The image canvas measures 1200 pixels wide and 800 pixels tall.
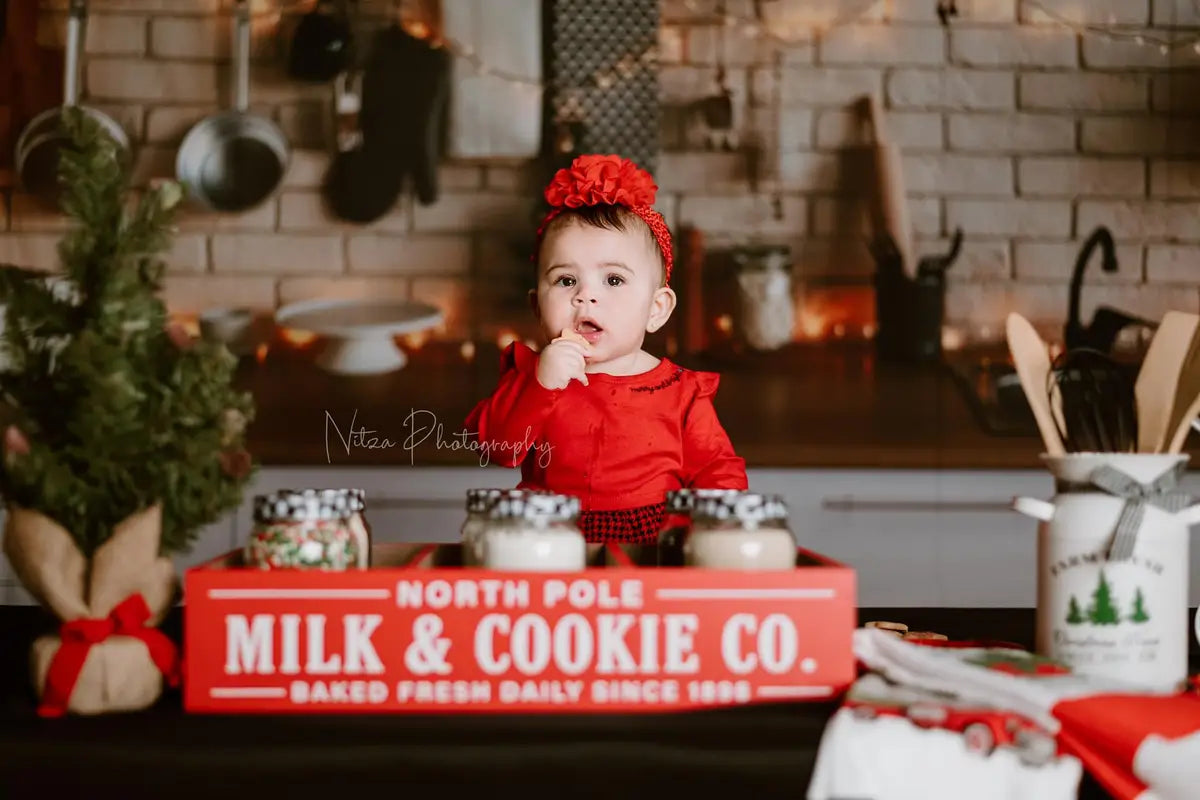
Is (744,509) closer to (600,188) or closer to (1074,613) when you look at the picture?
(1074,613)

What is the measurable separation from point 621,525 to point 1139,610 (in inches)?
23.7

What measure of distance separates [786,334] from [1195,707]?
1863 millimetres

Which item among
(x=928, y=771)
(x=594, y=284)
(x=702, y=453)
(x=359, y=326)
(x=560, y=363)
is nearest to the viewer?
(x=928, y=771)

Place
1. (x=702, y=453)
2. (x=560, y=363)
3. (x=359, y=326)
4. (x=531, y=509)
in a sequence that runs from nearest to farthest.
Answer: (x=531, y=509) → (x=560, y=363) → (x=702, y=453) → (x=359, y=326)

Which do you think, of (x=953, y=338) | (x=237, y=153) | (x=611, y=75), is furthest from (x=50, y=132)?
(x=953, y=338)

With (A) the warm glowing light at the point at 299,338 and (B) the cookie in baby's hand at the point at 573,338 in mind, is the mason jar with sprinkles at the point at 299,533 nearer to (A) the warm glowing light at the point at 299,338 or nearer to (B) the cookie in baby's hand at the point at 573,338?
(B) the cookie in baby's hand at the point at 573,338

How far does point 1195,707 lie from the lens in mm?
728

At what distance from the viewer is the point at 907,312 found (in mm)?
2551

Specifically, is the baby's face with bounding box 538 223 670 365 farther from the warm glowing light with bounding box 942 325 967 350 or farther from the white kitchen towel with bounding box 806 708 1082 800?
the warm glowing light with bounding box 942 325 967 350

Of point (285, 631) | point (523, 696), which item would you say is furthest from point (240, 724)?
point (523, 696)

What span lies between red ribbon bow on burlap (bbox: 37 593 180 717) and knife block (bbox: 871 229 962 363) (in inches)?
79.6

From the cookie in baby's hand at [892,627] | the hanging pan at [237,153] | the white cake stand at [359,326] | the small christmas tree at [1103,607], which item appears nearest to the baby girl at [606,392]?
the cookie in baby's hand at [892,627]

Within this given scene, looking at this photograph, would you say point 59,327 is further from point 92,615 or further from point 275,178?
point 275,178

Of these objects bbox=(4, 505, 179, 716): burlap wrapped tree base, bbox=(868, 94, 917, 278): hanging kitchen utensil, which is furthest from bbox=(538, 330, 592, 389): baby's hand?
bbox=(868, 94, 917, 278): hanging kitchen utensil
